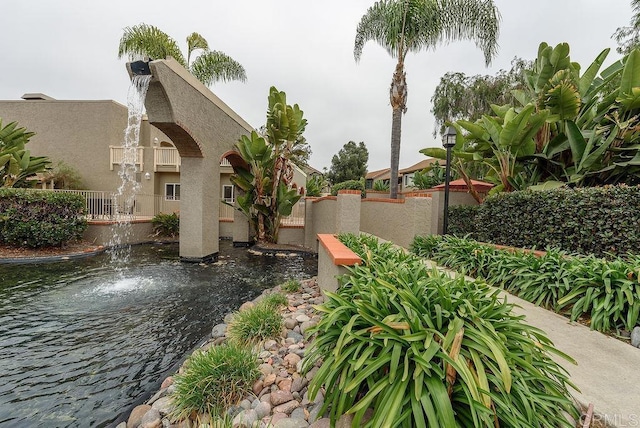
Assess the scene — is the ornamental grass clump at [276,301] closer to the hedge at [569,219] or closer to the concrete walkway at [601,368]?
the concrete walkway at [601,368]

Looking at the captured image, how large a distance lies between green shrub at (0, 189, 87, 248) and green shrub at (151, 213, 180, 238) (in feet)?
11.7

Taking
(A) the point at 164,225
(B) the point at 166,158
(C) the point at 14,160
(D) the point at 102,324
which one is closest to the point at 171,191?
(B) the point at 166,158

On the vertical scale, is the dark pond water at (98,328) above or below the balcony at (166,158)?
below

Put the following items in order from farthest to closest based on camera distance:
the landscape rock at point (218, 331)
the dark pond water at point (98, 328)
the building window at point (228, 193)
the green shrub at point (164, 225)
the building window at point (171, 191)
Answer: the building window at point (228, 193) → the building window at point (171, 191) → the green shrub at point (164, 225) → the landscape rock at point (218, 331) → the dark pond water at point (98, 328)

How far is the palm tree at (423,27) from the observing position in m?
10.6

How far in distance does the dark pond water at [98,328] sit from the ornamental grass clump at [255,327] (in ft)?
2.62

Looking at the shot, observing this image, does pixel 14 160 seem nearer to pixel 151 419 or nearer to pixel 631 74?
pixel 151 419

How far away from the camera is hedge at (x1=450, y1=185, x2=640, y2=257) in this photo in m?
4.66

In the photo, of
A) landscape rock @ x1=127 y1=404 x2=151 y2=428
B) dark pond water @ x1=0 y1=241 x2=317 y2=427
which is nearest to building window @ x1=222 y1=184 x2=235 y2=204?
dark pond water @ x1=0 y1=241 x2=317 y2=427

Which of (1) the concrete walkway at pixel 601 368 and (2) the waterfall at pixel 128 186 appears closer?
(1) the concrete walkway at pixel 601 368

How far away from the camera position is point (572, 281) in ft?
12.3

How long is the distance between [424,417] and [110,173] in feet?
68.9

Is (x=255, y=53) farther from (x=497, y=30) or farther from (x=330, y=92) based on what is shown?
(x=497, y=30)

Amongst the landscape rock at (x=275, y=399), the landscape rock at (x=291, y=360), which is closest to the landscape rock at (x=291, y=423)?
the landscape rock at (x=275, y=399)
